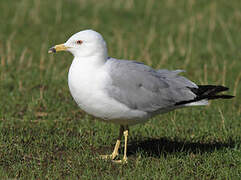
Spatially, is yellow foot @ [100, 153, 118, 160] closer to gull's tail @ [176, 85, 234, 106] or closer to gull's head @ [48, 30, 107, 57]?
gull's tail @ [176, 85, 234, 106]

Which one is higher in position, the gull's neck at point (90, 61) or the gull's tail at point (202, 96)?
the gull's neck at point (90, 61)

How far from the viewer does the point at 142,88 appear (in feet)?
18.1

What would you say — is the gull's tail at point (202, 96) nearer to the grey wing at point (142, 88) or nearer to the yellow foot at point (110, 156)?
the grey wing at point (142, 88)

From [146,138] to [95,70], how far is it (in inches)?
67.3

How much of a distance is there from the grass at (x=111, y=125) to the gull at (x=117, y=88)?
22.5 inches

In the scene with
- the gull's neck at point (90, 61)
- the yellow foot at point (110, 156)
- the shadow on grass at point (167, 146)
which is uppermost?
the gull's neck at point (90, 61)

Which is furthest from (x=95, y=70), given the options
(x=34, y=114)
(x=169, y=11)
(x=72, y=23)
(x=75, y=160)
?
(x=169, y=11)

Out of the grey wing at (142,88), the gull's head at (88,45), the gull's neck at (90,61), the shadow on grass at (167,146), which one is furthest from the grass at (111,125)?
the gull's head at (88,45)

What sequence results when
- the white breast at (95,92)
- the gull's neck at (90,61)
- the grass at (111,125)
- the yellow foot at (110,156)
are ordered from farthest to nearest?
the yellow foot at (110,156) < the grass at (111,125) < the gull's neck at (90,61) < the white breast at (95,92)

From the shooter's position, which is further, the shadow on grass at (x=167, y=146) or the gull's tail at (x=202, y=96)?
the shadow on grass at (x=167, y=146)

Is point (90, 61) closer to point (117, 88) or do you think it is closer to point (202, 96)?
point (117, 88)

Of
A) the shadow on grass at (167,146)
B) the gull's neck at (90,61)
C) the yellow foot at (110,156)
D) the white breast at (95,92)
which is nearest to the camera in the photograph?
the white breast at (95,92)

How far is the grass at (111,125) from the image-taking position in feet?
17.9

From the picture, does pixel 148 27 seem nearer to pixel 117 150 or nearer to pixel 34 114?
pixel 34 114
